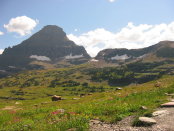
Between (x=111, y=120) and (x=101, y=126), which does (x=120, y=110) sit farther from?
(x=101, y=126)

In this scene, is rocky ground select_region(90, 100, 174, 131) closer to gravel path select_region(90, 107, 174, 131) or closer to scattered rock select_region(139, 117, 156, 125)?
gravel path select_region(90, 107, 174, 131)

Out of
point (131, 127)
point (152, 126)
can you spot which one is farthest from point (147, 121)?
point (131, 127)

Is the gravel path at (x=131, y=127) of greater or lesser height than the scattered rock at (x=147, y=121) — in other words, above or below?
below

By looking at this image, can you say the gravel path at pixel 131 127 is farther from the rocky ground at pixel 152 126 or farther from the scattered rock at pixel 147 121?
the scattered rock at pixel 147 121

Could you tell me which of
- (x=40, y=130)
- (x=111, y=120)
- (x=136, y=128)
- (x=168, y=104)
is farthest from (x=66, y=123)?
(x=168, y=104)

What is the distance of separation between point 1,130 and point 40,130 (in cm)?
359

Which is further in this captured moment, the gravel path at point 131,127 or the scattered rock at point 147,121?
the scattered rock at point 147,121

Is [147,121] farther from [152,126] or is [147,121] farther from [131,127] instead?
[131,127]

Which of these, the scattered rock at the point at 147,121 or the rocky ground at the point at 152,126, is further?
the scattered rock at the point at 147,121

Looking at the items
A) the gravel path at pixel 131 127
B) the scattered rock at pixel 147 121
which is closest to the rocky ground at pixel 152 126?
the gravel path at pixel 131 127

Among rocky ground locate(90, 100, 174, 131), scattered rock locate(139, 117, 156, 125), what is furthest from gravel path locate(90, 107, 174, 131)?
scattered rock locate(139, 117, 156, 125)

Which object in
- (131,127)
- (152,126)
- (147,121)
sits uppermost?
(147,121)

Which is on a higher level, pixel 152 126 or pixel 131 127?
pixel 152 126

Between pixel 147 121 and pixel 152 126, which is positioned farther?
pixel 147 121
